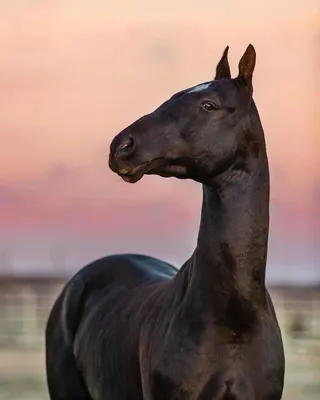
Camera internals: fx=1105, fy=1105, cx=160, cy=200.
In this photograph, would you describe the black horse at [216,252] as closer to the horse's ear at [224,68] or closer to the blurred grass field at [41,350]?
the horse's ear at [224,68]

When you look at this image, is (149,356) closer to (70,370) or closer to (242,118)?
(242,118)

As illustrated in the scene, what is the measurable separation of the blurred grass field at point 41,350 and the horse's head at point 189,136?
5568 millimetres

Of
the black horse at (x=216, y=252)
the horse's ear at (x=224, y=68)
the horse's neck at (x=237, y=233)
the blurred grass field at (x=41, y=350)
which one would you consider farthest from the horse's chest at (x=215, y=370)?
the blurred grass field at (x=41, y=350)

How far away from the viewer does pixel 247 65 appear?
4059 mm

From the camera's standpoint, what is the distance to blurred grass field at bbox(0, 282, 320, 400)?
9961 millimetres

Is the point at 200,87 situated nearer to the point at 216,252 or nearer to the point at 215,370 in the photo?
the point at 216,252

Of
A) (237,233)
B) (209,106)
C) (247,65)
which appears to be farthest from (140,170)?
(247,65)

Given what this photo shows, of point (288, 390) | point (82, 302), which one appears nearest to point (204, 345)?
point (82, 302)

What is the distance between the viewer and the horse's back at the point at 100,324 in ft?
15.5

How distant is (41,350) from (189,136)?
31.3ft

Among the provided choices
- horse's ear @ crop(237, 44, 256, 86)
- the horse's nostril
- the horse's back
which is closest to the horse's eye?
horse's ear @ crop(237, 44, 256, 86)

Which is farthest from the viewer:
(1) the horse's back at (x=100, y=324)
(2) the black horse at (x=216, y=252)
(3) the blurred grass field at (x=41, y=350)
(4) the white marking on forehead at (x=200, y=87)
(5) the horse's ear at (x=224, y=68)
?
(3) the blurred grass field at (x=41, y=350)

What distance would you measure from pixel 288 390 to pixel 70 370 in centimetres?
444

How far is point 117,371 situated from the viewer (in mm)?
4691
